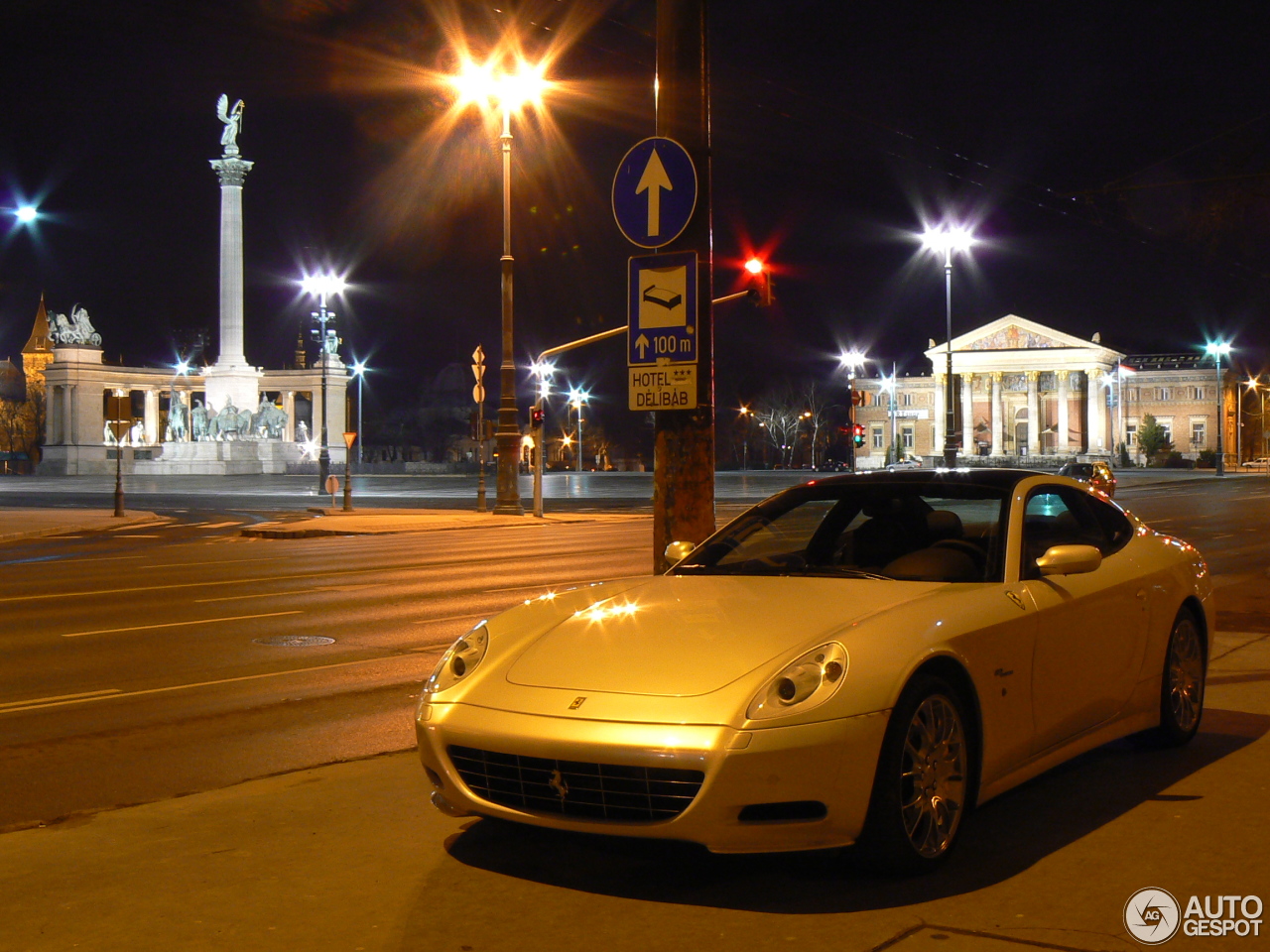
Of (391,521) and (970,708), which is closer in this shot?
(970,708)

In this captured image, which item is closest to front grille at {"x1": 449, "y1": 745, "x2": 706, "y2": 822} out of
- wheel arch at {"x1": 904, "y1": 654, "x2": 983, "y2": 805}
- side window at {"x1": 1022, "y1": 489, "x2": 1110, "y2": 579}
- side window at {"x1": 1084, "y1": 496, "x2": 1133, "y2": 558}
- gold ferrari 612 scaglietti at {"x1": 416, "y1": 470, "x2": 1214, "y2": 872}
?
gold ferrari 612 scaglietti at {"x1": 416, "y1": 470, "x2": 1214, "y2": 872}

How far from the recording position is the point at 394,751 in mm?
6703

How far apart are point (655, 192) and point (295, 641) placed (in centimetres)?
593

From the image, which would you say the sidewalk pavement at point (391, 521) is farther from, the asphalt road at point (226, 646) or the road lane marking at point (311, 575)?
the road lane marking at point (311, 575)

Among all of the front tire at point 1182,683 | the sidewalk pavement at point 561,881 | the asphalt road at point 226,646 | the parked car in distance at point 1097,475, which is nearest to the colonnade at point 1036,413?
the parked car in distance at point 1097,475

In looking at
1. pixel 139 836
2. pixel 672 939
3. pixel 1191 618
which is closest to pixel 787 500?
pixel 1191 618

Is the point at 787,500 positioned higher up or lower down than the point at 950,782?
higher up

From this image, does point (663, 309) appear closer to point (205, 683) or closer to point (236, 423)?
point (205, 683)

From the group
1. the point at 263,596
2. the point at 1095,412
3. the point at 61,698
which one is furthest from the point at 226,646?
the point at 1095,412

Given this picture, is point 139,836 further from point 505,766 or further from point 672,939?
point 672,939

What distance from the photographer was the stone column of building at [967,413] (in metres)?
124

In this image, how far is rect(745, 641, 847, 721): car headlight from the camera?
4195 millimetres

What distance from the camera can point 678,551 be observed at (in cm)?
616

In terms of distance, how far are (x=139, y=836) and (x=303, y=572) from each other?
12944 millimetres
